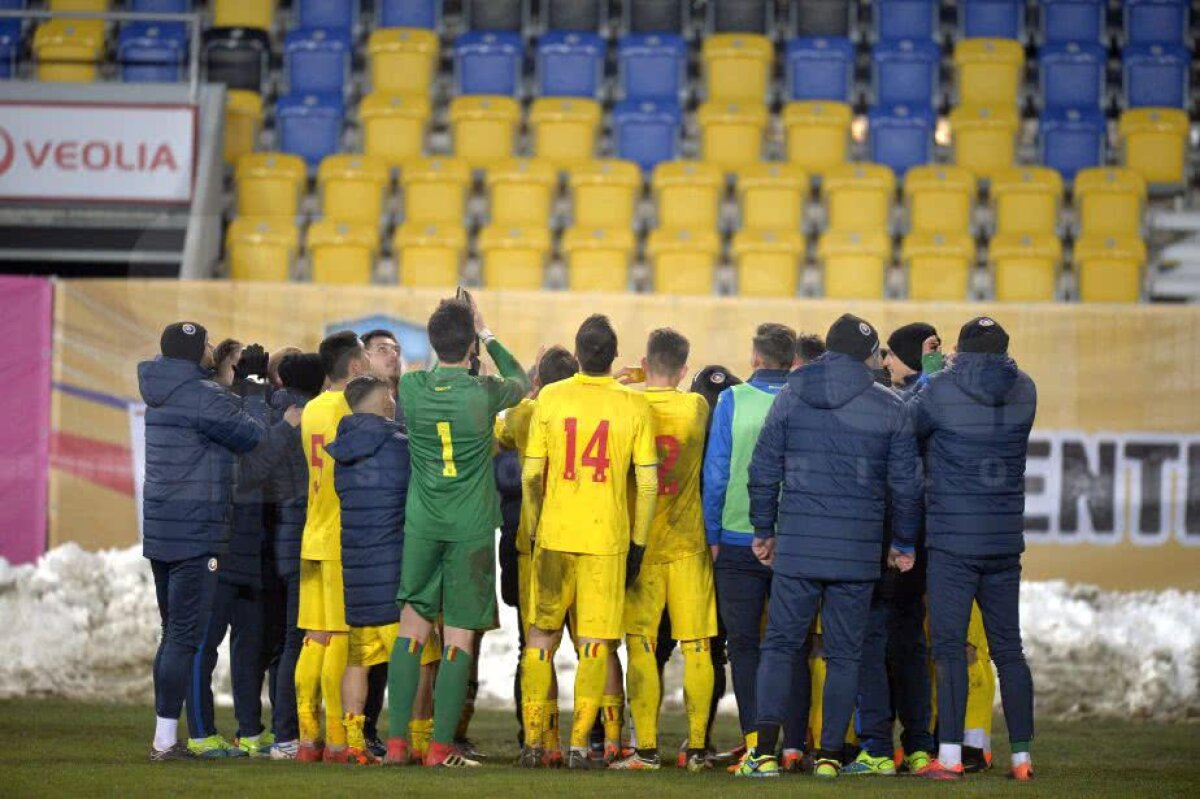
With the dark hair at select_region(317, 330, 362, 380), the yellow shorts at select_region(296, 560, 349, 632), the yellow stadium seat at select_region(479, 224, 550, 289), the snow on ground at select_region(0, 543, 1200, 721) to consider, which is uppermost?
the yellow stadium seat at select_region(479, 224, 550, 289)

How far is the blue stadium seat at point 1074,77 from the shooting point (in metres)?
17.7

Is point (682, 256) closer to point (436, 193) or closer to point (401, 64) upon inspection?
point (436, 193)

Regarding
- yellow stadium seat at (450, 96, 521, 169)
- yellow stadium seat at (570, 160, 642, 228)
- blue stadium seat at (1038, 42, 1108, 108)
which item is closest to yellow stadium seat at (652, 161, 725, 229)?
yellow stadium seat at (570, 160, 642, 228)

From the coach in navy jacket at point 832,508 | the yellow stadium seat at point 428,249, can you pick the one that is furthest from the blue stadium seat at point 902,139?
the coach in navy jacket at point 832,508

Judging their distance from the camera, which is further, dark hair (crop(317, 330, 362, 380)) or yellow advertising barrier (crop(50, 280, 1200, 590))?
yellow advertising barrier (crop(50, 280, 1200, 590))

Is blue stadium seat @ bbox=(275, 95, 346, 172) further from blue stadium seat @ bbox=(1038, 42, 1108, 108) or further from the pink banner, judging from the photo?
blue stadium seat @ bbox=(1038, 42, 1108, 108)

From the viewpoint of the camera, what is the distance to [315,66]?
18.0m

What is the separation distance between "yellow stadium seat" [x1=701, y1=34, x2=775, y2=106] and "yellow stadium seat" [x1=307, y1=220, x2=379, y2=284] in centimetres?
398

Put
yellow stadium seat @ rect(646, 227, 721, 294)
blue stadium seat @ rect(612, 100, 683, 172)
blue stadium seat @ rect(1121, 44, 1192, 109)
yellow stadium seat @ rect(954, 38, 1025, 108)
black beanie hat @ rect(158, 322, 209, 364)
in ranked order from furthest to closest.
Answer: blue stadium seat @ rect(1121, 44, 1192, 109)
yellow stadium seat @ rect(954, 38, 1025, 108)
blue stadium seat @ rect(612, 100, 683, 172)
yellow stadium seat @ rect(646, 227, 721, 294)
black beanie hat @ rect(158, 322, 209, 364)

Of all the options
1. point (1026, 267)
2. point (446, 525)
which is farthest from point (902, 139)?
point (446, 525)

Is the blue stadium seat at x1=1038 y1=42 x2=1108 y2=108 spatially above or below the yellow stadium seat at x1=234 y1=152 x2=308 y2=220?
above

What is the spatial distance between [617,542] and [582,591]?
0.88 feet

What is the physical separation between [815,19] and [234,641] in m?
11.5

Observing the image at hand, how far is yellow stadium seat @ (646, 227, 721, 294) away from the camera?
1537 centimetres
